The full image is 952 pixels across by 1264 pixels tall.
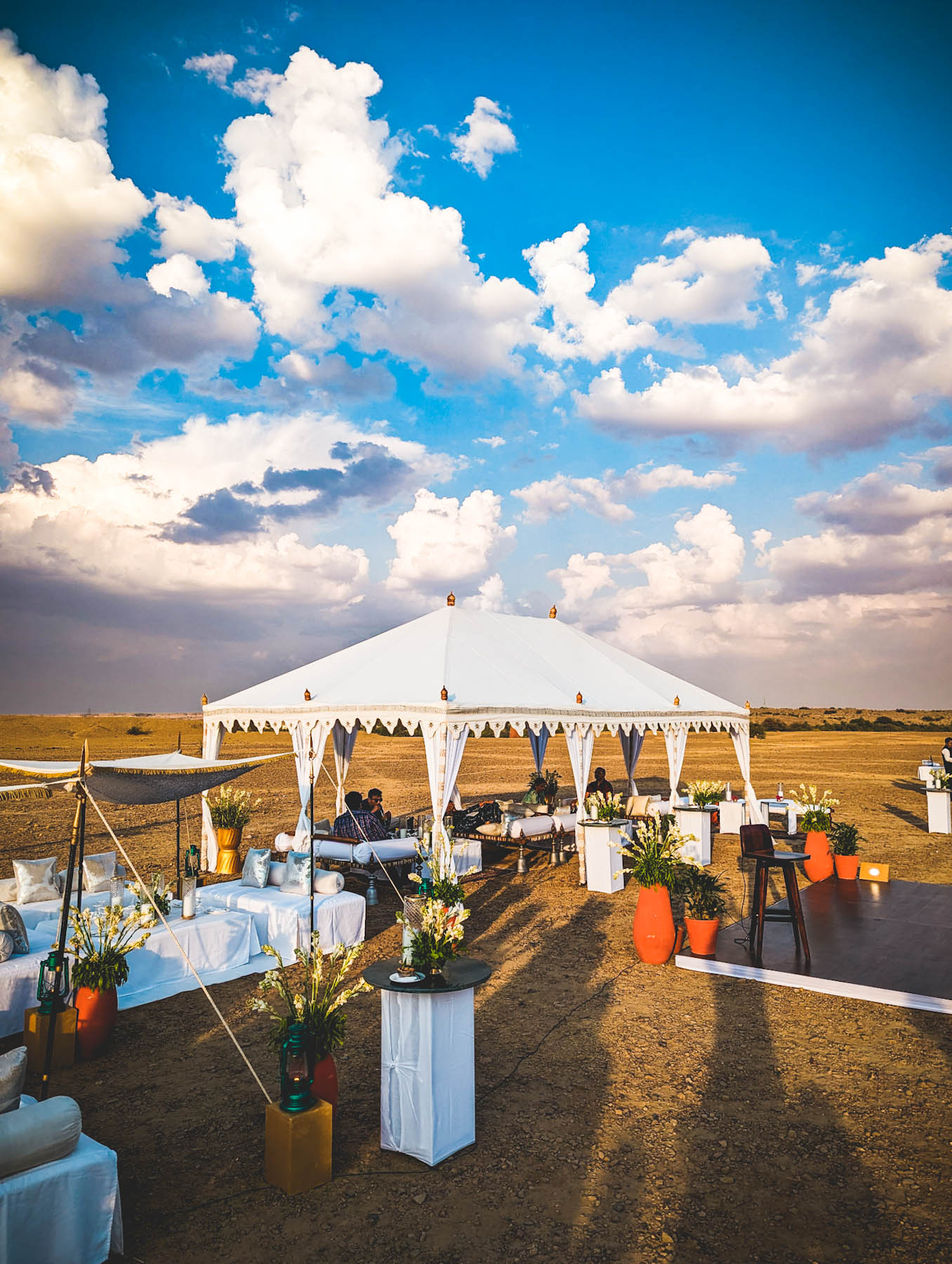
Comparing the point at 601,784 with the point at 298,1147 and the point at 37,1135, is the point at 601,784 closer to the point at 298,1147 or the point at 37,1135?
the point at 298,1147

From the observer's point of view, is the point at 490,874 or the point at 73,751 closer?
the point at 490,874

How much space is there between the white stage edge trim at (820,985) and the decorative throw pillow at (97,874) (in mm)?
6680

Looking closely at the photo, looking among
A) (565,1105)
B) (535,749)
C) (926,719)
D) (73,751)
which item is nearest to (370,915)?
(565,1105)

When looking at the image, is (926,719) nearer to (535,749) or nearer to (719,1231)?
(535,749)

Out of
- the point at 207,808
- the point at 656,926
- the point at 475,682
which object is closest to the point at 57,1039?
the point at 656,926

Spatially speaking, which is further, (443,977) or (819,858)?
(819,858)

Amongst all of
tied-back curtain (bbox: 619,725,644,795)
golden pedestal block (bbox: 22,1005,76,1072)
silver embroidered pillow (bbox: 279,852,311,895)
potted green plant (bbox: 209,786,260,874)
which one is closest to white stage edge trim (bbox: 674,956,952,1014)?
silver embroidered pillow (bbox: 279,852,311,895)

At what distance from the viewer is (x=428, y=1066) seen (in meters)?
4.22

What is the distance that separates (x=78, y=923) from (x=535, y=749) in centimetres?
1322

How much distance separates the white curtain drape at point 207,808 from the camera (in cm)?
1372

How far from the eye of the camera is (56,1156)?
3436 mm

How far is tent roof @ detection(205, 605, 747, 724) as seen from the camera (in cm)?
1144

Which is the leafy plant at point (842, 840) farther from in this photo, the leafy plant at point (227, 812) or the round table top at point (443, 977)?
the leafy plant at point (227, 812)

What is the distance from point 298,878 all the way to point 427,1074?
17.0 ft
